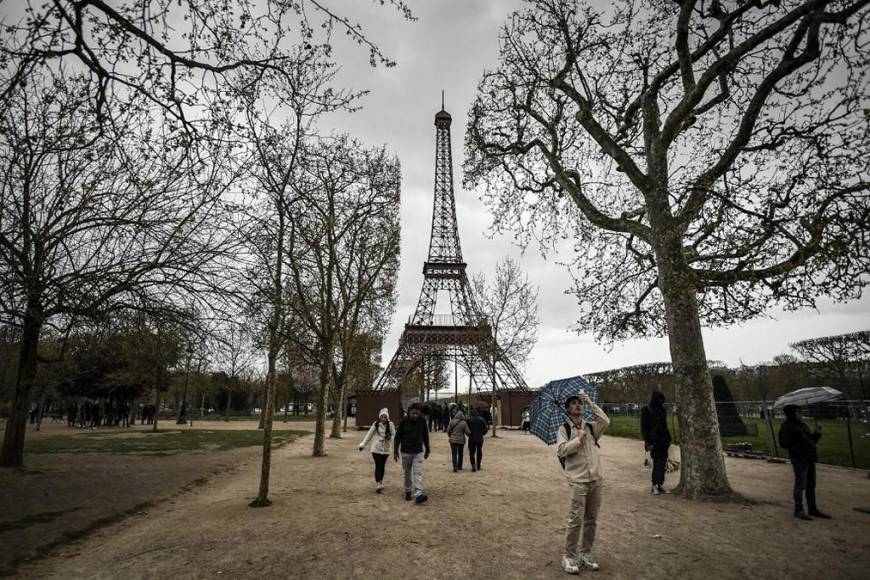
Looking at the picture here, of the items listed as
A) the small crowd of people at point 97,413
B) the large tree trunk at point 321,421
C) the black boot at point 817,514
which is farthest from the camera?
the small crowd of people at point 97,413

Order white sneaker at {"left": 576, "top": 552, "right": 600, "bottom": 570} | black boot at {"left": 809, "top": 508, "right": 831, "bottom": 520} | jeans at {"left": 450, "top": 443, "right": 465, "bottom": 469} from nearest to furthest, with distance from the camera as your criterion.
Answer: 1. white sneaker at {"left": 576, "top": 552, "right": 600, "bottom": 570}
2. black boot at {"left": 809, "top": 508, "right": 831, "bottom": 520}
3. jeans at {"left": 450, "top": 443, "right": 465, "bottom": 469}

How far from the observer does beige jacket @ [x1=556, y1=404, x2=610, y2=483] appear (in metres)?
4.94

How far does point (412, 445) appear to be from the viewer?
8672 millimetres

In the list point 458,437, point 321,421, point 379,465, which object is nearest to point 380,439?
point 379,465

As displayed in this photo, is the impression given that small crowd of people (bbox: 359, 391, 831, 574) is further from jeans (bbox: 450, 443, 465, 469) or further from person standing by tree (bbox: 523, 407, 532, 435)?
person standing by tree (bbox: 523, 407, 532, 435)

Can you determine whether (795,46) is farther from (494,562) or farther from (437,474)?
(437,474)

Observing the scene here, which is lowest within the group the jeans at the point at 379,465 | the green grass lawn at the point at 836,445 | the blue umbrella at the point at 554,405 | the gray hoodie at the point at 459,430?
the green grass lawn at the point at 836,445

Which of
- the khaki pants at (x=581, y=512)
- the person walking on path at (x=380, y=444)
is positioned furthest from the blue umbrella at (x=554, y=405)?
the person walking on path at (x=380, y=444)

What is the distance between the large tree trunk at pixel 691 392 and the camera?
812 centimetres

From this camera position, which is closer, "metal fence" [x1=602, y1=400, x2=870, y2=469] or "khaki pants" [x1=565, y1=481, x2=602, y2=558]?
"khaki pants" [x1=565, y1=481, x2=602, y2=558]

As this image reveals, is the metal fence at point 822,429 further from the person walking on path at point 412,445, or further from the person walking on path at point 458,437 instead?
the person walking on path at point 458,437

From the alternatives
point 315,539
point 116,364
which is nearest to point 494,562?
point 315,539

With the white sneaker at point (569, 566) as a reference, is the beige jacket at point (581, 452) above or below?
above

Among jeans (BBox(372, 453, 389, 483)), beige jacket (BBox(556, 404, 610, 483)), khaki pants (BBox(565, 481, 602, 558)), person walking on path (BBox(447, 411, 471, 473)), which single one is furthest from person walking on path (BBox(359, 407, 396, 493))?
khaki pants (BBox(565, 481, 602, 558))
